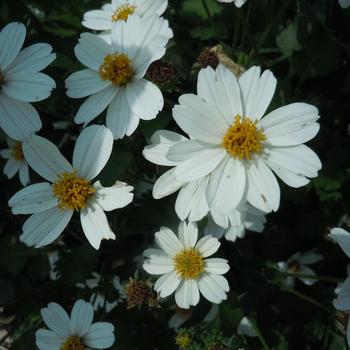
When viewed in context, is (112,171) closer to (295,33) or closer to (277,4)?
(295,33)

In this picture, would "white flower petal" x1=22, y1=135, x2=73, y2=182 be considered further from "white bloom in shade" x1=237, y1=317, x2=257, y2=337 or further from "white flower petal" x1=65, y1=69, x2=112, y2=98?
"white bloom in shade" x1=237, y1=317, x2=257, y2=337

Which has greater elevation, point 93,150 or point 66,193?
point 93,150

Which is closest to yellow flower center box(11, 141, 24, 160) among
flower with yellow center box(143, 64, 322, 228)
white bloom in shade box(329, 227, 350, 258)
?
flower with yellow center box(143, 64, 322, 228)

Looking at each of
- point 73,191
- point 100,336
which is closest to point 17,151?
point 73,191

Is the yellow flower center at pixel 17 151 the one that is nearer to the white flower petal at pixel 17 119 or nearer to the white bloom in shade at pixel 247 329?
the white flower petal at pixel 17 119

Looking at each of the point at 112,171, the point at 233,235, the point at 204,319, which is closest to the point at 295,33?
the point at 233,235

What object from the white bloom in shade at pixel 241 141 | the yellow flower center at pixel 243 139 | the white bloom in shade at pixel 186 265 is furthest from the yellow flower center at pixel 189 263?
the yellow flower center at pixel 243 139

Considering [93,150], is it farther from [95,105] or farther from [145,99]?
[145,99]
